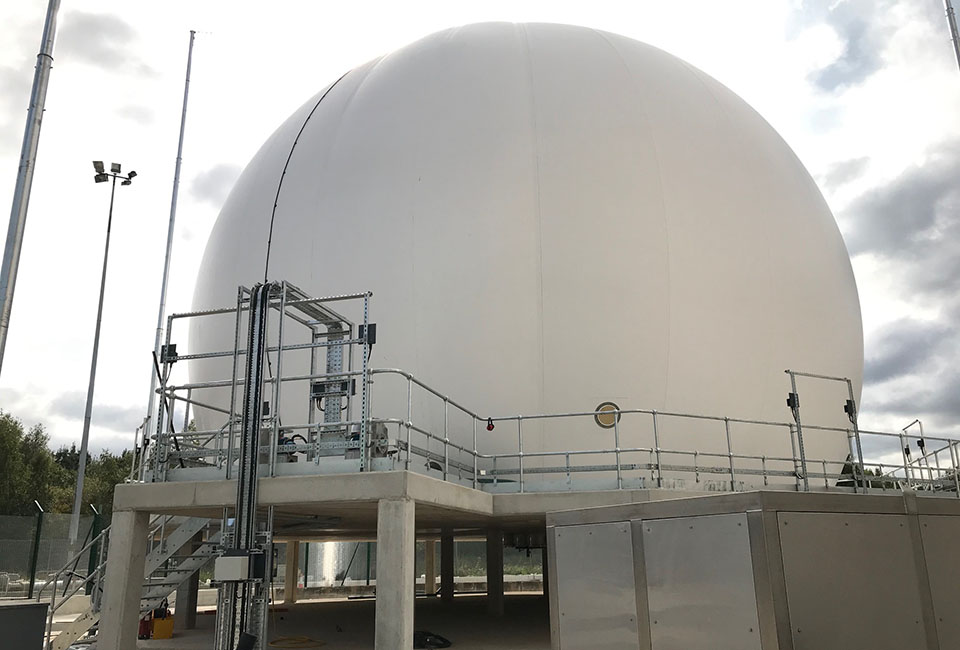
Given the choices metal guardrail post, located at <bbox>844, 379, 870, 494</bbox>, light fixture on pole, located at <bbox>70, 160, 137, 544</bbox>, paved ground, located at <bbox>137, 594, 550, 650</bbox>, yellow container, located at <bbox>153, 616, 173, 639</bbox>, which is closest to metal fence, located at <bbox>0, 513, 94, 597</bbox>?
light fixture on pole, located at <bbox>70, 160, 137, 544</bbox>

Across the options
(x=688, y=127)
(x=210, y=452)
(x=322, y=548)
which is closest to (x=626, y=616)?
(x=210, y=452)

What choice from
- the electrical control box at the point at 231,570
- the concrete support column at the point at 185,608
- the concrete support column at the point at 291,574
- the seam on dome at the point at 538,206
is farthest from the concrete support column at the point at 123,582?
the concrete support column at the point at 291,574

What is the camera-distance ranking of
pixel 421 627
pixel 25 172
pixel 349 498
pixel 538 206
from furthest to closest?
pixel 421 627 → pixel 538 206 → pixel 25 172 → pixel 349 498

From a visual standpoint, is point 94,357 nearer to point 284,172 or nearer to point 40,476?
point 284,172

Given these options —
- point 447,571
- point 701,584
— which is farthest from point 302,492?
point 447,571

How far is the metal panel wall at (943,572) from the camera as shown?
16.3ft

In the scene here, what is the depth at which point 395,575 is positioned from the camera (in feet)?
27.7

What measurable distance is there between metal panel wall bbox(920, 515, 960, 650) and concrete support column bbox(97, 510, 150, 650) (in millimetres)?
8548

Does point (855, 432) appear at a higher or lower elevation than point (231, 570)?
higher

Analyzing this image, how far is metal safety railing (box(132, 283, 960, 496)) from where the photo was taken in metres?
10.2

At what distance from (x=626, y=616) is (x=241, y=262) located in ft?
37.8

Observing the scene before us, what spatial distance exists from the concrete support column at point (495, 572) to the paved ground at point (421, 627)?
24 cm

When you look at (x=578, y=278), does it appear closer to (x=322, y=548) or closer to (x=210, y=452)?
(x=210, y=452)

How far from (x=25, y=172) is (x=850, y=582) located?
35.9 feet
